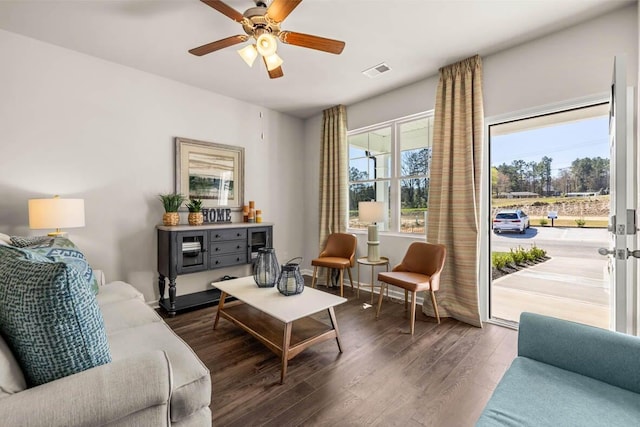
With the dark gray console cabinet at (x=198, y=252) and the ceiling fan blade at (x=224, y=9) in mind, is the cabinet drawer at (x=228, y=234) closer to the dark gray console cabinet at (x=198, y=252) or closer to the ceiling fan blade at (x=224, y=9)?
the dark gray console cabinet at (x=198, y=252)

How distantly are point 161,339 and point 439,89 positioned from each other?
3269mm

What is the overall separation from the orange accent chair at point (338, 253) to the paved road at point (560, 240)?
1.60m

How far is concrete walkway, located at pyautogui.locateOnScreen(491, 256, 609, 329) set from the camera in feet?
8.88

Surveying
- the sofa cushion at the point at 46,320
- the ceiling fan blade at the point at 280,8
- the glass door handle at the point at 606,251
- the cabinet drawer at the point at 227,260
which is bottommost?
the cabinet drawer at the point at 227,260

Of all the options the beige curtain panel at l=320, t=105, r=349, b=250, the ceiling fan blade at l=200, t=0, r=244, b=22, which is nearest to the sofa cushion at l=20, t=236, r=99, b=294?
the ceiling fan blade at l=200, t=0, r=244, b=22

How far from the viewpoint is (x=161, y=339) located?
1.51 meters

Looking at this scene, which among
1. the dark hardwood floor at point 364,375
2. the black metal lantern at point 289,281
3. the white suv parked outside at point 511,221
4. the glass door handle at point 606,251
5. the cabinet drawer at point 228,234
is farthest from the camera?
the cabinet drawer at point 228,234

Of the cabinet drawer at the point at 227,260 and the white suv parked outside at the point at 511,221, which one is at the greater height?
the white suv parked outside at the point at 511,221

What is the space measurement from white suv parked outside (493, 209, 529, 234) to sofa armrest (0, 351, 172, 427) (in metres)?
3.37

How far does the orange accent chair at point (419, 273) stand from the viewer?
2609 millimetres

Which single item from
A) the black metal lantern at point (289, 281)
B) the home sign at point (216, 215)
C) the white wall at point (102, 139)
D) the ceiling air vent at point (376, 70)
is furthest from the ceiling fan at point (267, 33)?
the home sign at point (216, 215)

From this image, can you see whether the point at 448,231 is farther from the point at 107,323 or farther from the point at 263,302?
the point at 107,323

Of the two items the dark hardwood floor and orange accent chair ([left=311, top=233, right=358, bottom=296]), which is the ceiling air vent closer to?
orange accent chair ([left=311, top=233, right=358, bottom=296])

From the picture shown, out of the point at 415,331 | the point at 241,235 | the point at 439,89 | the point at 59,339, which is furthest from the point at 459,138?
the point at 59,339
